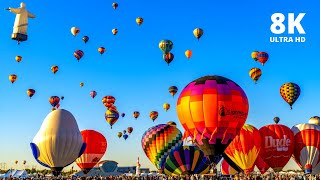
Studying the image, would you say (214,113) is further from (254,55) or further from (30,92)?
(30,92)

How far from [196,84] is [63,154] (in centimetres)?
1401

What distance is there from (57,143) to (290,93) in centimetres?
2207

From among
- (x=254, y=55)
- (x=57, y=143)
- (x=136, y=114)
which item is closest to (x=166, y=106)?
(x=136, y=114)

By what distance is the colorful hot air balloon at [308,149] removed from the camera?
143 ft

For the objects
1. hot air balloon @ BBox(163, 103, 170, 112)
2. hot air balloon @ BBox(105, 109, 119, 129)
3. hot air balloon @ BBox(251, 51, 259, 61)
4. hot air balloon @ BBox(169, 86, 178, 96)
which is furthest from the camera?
hot air balloon @ BBox(163, 103, 170, 112)

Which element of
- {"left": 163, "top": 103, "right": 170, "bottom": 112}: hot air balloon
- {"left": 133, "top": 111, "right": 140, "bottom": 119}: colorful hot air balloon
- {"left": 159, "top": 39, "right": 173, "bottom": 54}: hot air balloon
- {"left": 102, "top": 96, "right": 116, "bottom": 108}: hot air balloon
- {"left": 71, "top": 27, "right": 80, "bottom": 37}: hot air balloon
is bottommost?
{"left": 133, "top": 111, "right": 140, "bottom": 119}: colorful hot air balloon

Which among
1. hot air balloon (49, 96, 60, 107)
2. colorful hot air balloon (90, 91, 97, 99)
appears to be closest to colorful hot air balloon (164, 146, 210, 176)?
colorful hot air balloon (90, 91, 97, 99)

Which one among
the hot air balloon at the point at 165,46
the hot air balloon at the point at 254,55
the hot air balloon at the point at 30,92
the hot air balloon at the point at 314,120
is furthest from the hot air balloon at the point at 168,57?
the hot air balloon at the point at 314,120

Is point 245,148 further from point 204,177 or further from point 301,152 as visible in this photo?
point 204,177

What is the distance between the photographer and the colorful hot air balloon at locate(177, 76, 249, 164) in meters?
30.0

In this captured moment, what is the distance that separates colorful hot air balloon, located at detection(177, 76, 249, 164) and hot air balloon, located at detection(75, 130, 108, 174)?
1782 cm

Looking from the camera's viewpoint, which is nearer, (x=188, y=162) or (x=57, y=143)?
(x=57, y=143)

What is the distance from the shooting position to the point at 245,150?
3994 centimetres

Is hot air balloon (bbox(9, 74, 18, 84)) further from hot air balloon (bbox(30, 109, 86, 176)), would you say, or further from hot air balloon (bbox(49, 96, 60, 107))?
hot air balloon (bbox(30, 109, 86, 176))
